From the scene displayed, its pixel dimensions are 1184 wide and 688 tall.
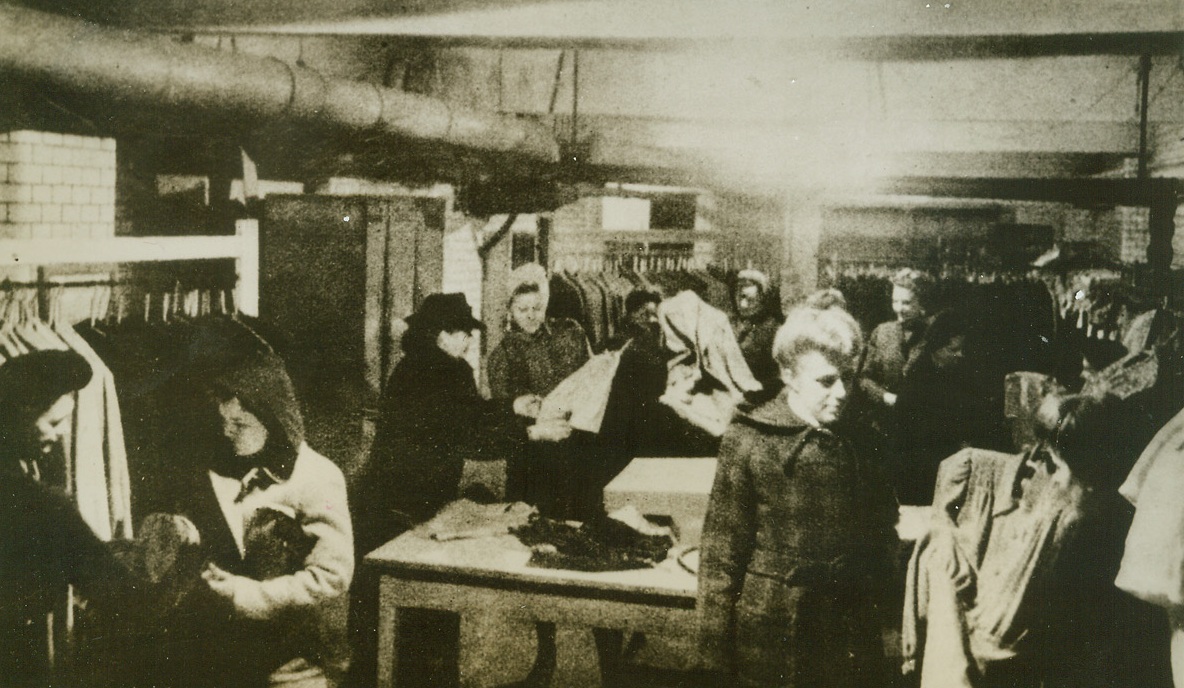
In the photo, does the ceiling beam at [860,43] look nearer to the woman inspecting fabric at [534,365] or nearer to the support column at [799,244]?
the support column at [799,244]

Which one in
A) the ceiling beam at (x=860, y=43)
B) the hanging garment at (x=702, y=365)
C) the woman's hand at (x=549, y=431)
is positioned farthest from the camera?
the woman's hand at (x=549, y=431)

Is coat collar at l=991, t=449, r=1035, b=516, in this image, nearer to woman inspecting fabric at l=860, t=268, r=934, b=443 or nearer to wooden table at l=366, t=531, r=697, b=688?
woman inspecting fabric at l=860, t=268, r=934, b=443

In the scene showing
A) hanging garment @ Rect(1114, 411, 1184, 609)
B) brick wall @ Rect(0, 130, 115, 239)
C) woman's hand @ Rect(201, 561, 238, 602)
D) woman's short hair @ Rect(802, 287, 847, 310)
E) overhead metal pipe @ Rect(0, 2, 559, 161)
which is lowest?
woman's hand @ Rect(201, 561, 238, 602)

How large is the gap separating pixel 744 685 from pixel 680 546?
1.31 ft

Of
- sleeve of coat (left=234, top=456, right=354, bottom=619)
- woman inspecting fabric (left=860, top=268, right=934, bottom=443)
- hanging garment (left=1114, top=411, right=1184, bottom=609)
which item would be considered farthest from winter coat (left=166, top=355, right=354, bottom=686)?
hanging garment (left=1114, top=411, right=1184, bottom=609)

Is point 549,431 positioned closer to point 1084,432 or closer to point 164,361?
point 164,361

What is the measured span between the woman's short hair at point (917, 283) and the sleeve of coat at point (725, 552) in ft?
2.01

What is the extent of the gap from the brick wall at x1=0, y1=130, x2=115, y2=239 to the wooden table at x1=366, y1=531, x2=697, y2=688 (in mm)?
1216

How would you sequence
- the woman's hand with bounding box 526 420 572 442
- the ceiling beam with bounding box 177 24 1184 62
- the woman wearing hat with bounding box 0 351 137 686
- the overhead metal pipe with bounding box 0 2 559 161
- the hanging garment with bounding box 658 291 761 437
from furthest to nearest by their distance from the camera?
1. the woman's hand with bounding box 526 420 572 442
2. the hanging garment with bounding box 658 291 761 437
3. the woman wearing hat with bounding box 0 351 137 686
4. the ceiling beam with bounding box 177 24 1184 62
5. the overhead metal pipe with bounding box 0 2 559 161

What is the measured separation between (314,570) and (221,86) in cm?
137

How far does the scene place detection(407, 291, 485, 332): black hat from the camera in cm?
263

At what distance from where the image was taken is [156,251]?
2453 mm

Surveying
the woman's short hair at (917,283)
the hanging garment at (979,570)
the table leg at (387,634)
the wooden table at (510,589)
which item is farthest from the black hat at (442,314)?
the hanging garment at (979,570)

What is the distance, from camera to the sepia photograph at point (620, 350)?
95.0 inches
